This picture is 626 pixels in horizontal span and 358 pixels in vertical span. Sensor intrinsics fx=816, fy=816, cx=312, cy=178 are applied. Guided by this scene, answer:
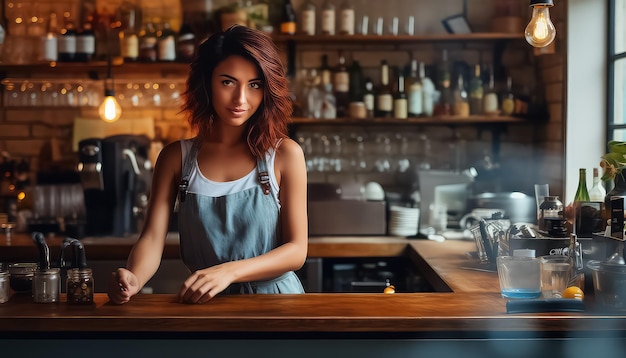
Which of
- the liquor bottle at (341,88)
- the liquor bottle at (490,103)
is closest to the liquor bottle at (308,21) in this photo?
the liquor bottle at (341,88)

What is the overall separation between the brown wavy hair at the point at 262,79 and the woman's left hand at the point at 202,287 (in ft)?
1.67

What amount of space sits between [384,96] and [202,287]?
3171mm

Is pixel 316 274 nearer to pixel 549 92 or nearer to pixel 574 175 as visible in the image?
pixel 574 175

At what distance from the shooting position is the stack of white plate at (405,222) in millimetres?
4609

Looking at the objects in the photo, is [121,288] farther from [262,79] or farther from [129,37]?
[129,37]

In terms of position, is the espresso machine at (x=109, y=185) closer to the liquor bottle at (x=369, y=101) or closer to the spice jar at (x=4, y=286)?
the liquor bottle at (x=369, y=101)

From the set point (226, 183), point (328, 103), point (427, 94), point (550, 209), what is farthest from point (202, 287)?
point (427, 94)

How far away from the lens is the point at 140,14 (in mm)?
5363

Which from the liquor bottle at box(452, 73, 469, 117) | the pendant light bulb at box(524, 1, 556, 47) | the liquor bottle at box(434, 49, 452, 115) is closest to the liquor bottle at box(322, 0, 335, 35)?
the liquor bottle at box(434, 49, 452, 115)

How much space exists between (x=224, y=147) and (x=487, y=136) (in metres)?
3.15

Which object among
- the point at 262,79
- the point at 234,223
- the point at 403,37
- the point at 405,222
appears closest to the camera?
the point at 262,79

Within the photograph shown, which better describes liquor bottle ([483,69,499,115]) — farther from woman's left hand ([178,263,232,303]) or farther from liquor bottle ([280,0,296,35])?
woman's left hand ([178,263,232,303])

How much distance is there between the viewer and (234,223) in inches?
102

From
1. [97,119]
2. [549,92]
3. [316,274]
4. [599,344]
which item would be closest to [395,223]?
[316,274]
